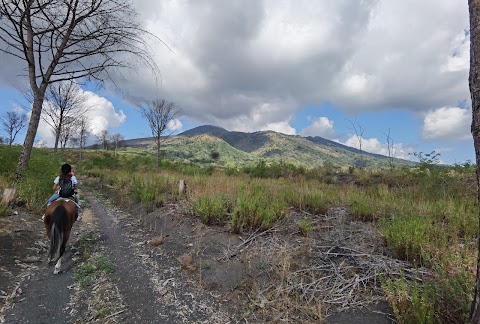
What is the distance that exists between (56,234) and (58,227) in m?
0.13

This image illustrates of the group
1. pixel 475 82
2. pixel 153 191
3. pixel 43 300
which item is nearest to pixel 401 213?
pixel 475 82

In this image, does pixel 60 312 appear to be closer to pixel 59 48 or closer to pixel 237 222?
pixel 237 222

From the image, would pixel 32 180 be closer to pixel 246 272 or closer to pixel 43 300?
pixel 43 300

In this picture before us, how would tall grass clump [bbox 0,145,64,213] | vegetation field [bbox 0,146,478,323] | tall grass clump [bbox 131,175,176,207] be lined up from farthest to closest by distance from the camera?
tall grass clump [bbox 131,175,176,207], tall grass clump [bbox 0,145,64,213], vegetation field [bbox 0,146,478,323]

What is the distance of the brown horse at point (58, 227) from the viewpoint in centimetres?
523

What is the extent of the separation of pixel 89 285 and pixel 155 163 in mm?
22572

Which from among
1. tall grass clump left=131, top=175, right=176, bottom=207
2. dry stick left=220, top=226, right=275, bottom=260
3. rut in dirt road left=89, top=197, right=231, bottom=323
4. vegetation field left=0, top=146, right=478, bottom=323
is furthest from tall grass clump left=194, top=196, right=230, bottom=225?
tall grass clump left=131, top=175, right=176, bottom=207

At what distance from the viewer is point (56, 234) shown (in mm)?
5246

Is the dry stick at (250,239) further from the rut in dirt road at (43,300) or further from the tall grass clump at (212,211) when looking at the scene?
the rut in dirt road at (43,300)

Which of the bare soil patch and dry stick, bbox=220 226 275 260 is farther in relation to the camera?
dry stick, bbox=220 226 275 260

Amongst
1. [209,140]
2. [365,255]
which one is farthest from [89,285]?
[209,140]

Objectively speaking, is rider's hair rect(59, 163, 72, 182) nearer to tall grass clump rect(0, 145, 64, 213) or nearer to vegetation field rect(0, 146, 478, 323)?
vegetation field rect(0, 146, 478, 323)

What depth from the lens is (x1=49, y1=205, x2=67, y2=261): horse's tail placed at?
522 cm

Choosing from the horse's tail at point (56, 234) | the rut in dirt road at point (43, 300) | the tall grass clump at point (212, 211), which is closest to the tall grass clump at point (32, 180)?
the horse's tail at point (56, 234)
